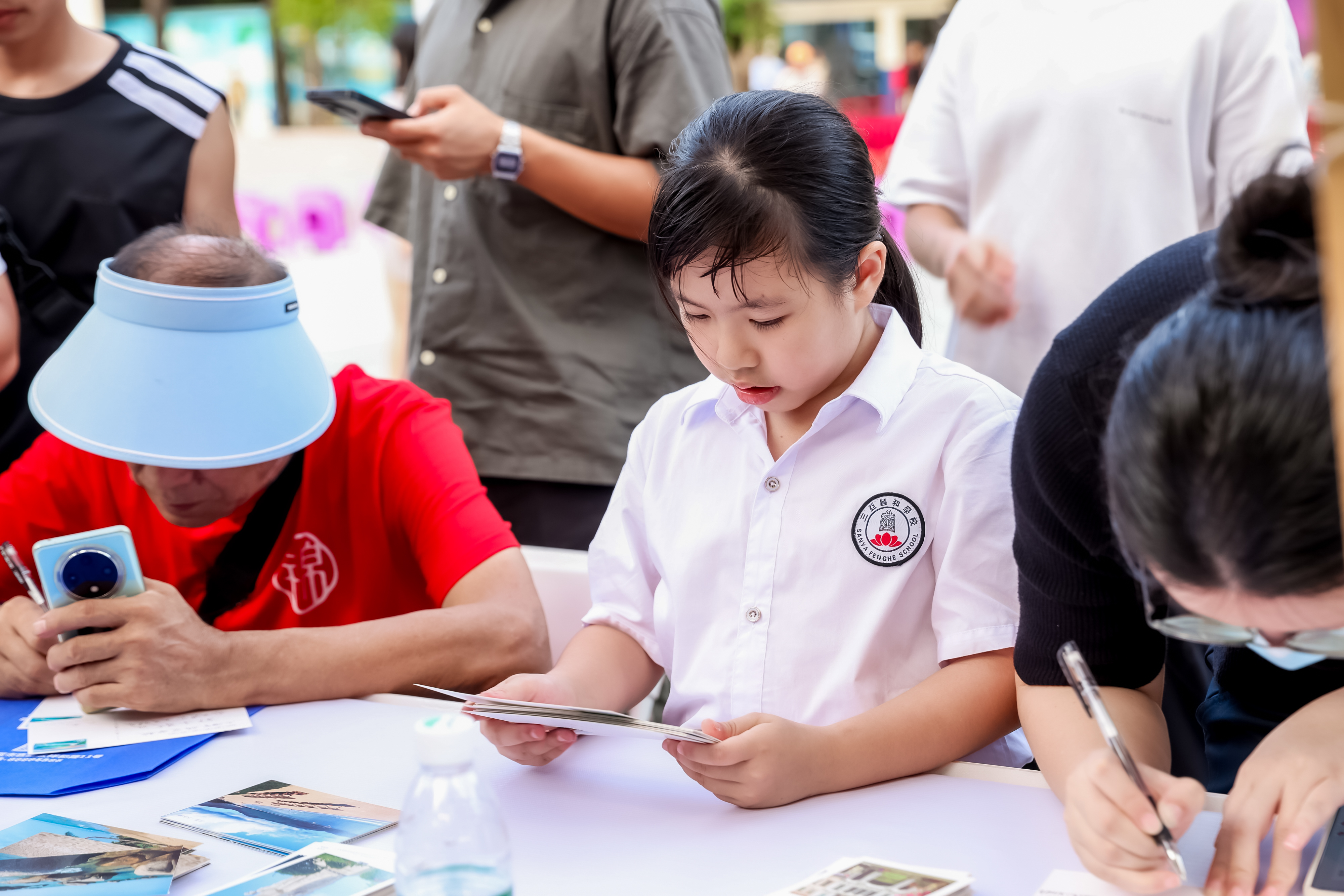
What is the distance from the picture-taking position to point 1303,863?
0.98 m

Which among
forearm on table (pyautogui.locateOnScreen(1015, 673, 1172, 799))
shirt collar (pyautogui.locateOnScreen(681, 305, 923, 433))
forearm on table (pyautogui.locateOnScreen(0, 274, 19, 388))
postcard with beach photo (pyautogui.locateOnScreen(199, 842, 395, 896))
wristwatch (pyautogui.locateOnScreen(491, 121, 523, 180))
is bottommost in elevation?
postcard with beach photo (pyautogui.locateOnScreen(199, 842, 395, 896))

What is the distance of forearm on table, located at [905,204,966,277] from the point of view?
204 cm

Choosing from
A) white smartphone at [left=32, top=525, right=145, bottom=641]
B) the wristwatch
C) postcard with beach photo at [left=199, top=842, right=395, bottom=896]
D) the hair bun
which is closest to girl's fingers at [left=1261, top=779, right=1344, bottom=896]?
the hair bun

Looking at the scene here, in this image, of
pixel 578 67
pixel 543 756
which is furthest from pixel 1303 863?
pixel 578 67

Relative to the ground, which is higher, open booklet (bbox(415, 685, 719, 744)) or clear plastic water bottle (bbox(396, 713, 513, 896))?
clear plastic water bottle (bbox(396, 713, 513, 896))

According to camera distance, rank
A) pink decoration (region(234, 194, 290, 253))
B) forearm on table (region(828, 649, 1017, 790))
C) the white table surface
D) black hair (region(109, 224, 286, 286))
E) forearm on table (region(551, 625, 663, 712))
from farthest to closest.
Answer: pink decoration (region(234, 194, 290, 253))
black hair (region(109, 224, 286, 286))
forearm on table (region(551, 625, 663, 712))
forearm on table (region(828, 649, 1017, 790))
the white table surface

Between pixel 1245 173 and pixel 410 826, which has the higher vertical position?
pixel 1245 173

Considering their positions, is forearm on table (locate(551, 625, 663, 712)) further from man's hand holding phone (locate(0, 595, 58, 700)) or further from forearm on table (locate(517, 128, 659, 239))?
forearm on table (locate(517, 128, 659, 239))

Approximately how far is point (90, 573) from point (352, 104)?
0.87 metres

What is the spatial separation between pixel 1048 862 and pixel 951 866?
Result: 81 mm

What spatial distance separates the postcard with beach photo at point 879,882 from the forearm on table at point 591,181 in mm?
1200

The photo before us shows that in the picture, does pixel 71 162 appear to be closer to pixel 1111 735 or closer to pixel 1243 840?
pixel 1111 735

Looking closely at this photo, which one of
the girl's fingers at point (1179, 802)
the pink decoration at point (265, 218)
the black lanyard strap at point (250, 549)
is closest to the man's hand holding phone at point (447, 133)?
the black lanyard strap at point (250, 549)

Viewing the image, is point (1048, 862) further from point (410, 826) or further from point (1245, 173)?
point (1245, 173)
